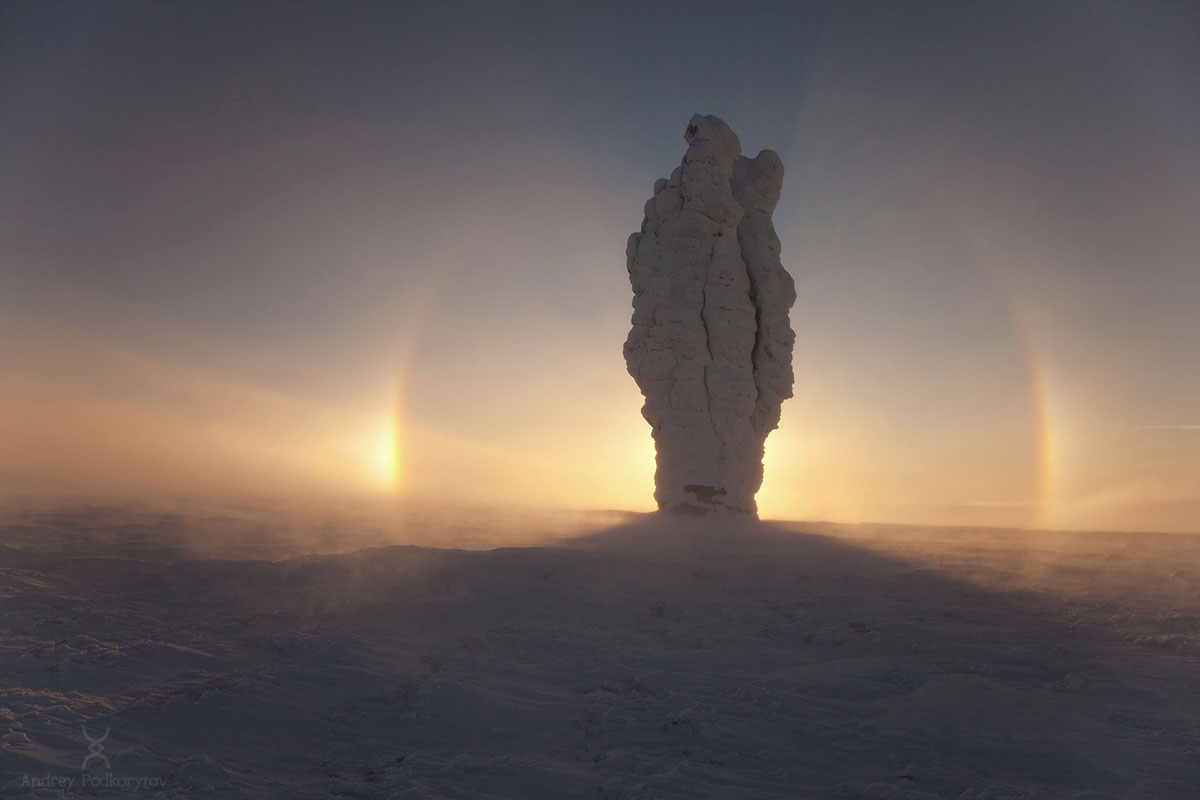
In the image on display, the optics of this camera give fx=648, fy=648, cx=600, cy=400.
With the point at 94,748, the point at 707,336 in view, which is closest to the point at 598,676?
the point at 94,748

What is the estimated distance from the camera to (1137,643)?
316 inches

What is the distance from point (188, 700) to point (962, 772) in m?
7.01

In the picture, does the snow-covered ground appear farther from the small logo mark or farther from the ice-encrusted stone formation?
the ice-encrusted stone formation

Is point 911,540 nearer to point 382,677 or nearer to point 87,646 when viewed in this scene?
point 382,677

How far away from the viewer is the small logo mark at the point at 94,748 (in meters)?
4.96

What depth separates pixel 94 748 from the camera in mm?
5207

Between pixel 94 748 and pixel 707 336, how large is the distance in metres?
20.0

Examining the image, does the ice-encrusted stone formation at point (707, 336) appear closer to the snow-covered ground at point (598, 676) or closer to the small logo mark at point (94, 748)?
the snow-covered ground at point (598, 676)

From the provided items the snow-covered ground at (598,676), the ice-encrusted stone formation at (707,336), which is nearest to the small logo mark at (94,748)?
the snow-covered ground at (598,676)

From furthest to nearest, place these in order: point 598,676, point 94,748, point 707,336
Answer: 1. point 707,336
2. point 598,676
3. point 94,748

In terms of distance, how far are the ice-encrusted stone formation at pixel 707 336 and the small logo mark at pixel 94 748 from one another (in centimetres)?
1793


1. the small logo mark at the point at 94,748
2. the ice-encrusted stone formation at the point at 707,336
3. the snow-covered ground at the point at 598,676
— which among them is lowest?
the small logo mark at the point at 94,748

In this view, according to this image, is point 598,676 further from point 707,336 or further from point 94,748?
point 707,336

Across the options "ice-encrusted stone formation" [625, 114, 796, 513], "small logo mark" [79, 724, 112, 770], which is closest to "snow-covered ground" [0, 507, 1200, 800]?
"small logo mark" [79, 724, 112, 770]
